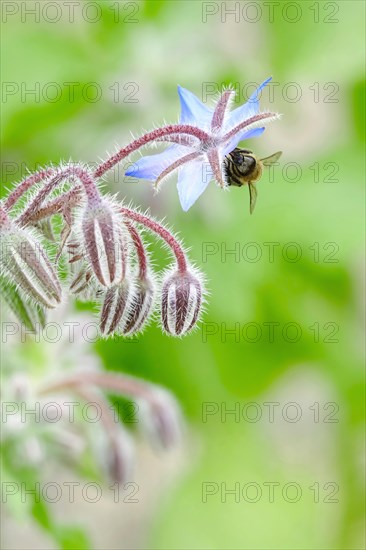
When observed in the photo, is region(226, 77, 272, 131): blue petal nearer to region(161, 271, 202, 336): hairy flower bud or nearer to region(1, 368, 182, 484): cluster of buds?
region(161, 271, 202, 336): hairy flower bud

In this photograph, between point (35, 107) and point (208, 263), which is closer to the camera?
point (35, 107)

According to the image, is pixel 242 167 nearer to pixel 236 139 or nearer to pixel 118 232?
pixel 236 139

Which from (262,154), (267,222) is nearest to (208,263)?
(267,222)

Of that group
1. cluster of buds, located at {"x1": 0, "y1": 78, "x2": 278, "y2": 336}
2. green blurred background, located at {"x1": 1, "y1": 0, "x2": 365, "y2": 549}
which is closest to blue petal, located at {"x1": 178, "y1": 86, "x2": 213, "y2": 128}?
cluster of buds, located at {"x1": 0, "y1": 78, "x2": 278, "y2": 336}

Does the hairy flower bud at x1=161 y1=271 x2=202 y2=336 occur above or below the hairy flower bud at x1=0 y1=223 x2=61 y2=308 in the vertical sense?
below

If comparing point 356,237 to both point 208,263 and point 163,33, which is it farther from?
point 163,33

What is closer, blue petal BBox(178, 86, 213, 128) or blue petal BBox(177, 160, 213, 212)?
blue petal BBox(177, 160, 213, 212)

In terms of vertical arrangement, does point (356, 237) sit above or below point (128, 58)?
below

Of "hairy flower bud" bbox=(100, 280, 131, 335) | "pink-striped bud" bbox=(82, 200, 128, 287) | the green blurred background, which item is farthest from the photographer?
the green blurred background
